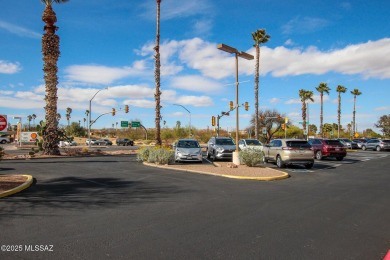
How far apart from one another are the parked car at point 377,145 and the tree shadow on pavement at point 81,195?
43935 millimetres

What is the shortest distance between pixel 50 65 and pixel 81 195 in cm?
1974

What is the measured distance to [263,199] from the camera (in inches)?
390

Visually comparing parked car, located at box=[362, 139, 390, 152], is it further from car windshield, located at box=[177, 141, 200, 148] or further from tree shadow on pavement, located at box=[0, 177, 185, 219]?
tree shadow on pavement, located at box=[0, 177, 185, 219]

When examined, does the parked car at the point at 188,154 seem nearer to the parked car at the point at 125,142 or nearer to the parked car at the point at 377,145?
the parked car at the point at 377,145

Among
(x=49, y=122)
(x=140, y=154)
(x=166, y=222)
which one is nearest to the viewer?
(x=166, y=222)

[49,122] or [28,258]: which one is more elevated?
[49,122]

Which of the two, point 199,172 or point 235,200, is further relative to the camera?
point 199,172

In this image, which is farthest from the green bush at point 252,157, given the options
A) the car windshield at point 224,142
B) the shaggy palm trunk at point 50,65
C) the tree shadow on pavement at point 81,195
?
the shaggy palm trunk at point 50,65

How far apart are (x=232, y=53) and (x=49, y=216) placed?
1451cm

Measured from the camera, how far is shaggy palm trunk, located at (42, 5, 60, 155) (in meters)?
26.5

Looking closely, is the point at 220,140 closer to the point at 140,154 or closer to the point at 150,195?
the point at 140,154

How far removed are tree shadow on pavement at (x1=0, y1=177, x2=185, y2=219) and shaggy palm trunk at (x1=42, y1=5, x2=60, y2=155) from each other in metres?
15.4

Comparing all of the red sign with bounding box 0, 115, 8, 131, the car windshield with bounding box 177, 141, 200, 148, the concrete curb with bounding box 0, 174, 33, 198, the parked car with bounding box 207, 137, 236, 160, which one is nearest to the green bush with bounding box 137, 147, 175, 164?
the car windshield with bounding box 177, 141, 200, 148

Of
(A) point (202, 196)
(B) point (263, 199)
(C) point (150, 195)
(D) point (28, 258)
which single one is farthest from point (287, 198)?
(D) point (28, 258)
